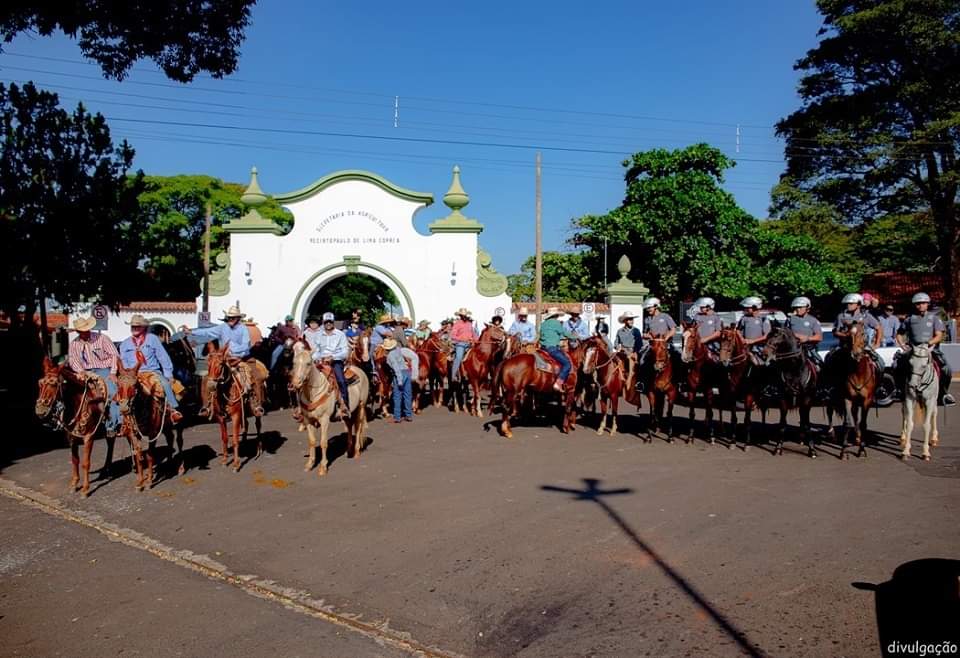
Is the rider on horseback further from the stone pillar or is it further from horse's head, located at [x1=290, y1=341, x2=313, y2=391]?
the stone pillar

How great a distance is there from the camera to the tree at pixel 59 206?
1780cm

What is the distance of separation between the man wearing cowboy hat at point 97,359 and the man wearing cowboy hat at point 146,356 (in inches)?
7.4

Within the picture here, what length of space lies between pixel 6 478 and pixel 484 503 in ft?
24.4

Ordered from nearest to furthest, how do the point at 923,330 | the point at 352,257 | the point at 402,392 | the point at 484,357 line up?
1. the point at 923,330
2. the point at 402,392
3. the point at 484,357
4. the point at 352,257

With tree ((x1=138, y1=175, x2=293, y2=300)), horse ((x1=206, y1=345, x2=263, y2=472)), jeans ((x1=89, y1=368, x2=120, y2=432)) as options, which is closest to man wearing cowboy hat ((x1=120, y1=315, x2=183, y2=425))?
jeans ((x1=89, y1=368, x2=120, y2=432))

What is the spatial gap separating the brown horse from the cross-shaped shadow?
3.46m

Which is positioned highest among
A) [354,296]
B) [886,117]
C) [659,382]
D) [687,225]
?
[886,117]

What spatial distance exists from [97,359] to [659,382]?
28.8ft

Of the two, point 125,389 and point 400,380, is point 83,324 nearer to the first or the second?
point 125,389

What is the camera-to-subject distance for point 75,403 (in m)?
9.39

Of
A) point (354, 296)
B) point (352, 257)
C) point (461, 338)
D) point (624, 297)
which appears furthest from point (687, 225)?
point (354, 296)

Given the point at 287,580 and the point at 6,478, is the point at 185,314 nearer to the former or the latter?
the point at 6,478

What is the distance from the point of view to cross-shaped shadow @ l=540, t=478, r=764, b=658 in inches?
195

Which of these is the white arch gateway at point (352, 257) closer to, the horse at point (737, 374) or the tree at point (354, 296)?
the horse at point (737, 374)
